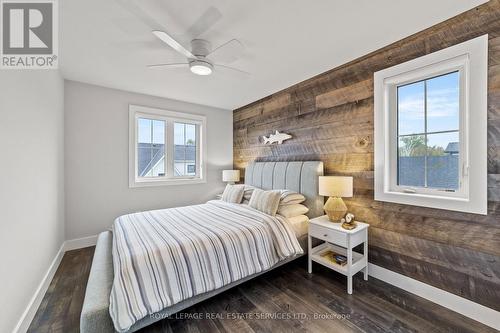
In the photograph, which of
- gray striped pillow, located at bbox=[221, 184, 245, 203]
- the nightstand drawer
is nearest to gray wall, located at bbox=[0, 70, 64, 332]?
gray striped pillow, located at bbox=[221, 184, 245, 203]

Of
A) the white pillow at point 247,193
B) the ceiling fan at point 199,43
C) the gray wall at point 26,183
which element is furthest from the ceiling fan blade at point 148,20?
the white pillow at point 247,193

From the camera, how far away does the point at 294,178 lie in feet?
9.92

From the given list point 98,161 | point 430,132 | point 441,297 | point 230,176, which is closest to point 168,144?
point 98,161

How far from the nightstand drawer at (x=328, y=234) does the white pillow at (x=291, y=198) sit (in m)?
0.41

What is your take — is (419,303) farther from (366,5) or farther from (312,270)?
(366,5)

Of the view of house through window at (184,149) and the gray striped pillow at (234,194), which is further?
the view of house through window at (184,149)

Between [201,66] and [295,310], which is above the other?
[201,66]

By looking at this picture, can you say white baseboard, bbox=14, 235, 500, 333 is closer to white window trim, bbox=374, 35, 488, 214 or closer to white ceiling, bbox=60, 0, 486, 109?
white window trim, bbox=374, 35, 488, 214

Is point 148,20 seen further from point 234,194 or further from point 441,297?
point 441,297

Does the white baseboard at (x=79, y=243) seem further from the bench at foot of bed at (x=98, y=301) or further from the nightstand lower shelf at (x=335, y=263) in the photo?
the nightstand lower shelf at (x=335, y=263)

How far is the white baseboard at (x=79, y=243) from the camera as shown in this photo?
2.97 metres

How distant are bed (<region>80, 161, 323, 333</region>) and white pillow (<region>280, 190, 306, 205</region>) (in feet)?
0.32

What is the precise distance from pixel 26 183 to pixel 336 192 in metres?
2.96

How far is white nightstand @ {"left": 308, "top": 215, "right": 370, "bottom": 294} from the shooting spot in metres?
2.05
